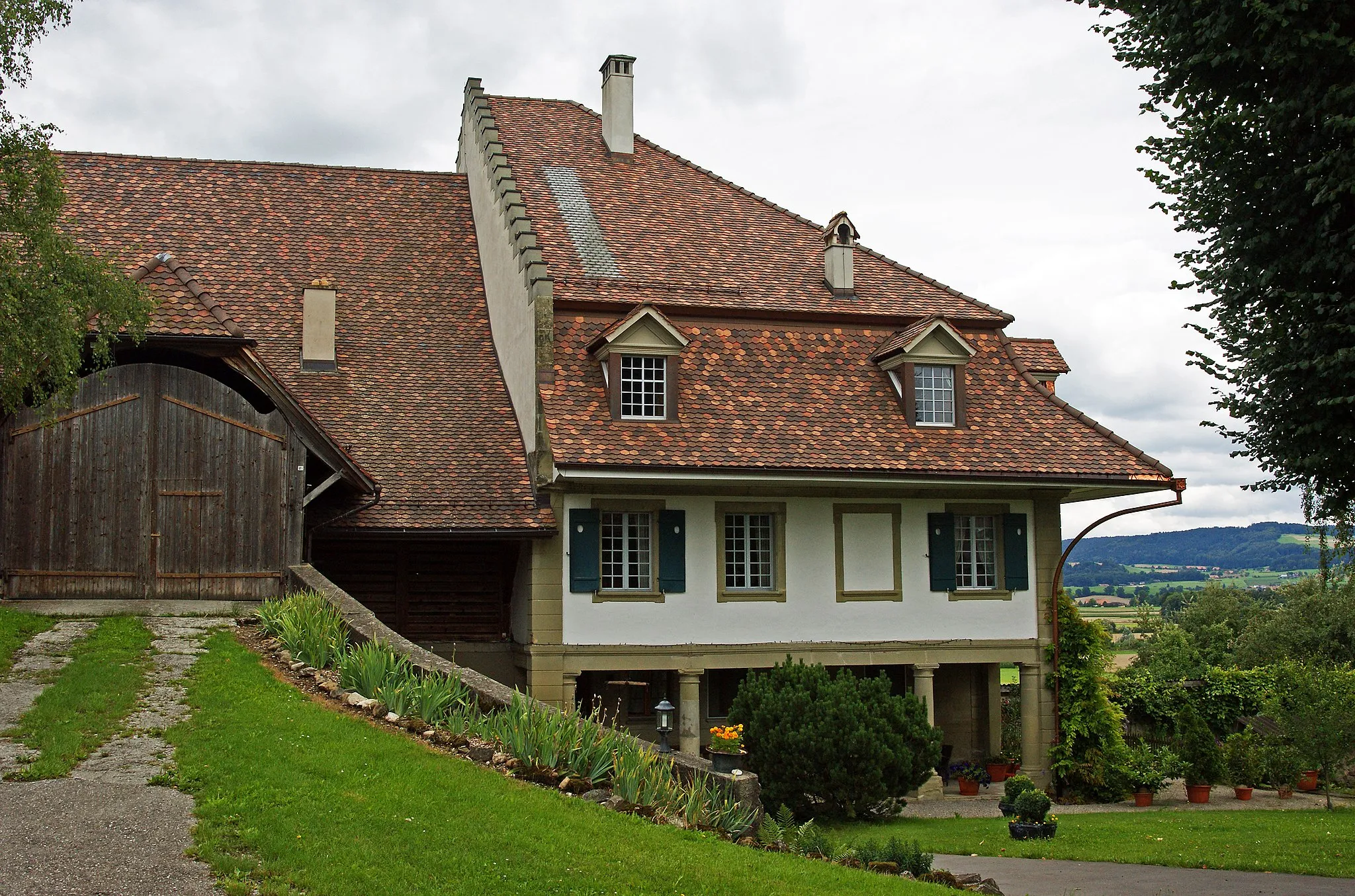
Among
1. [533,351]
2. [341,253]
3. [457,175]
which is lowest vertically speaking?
[533,351]

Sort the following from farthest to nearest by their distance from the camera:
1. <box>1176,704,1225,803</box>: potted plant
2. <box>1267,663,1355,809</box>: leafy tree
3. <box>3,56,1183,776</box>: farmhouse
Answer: <box>1176,704,1225,803</box>: potted plant, <box>1267,663,1355,809</box>: leafy tree, <box>3,56,1183,776</box>: farmhouse

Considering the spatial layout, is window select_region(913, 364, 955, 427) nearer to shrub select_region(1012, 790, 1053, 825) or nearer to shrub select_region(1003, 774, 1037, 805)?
shrub select_region(1003, 774, 1037, 805)

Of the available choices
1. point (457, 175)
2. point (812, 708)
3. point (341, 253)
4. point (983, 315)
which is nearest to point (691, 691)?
point (812, 708)

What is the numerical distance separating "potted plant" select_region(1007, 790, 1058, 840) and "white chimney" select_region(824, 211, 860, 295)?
10.2 m

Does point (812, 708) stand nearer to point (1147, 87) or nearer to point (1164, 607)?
point (1147, 87)

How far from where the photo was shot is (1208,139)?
12266mm

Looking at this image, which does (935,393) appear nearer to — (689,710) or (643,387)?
(643,387)

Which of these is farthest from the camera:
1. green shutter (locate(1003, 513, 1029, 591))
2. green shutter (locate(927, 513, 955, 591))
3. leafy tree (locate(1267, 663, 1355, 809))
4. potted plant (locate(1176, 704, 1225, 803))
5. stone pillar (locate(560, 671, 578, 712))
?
potted plant (locate(1176, 704, 1225, 803))

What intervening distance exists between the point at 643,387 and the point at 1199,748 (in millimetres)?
12262

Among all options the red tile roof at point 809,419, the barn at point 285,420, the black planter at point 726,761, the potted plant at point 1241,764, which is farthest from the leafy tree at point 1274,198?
the potted plant at point 1241,764

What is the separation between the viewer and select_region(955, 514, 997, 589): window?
23219mm

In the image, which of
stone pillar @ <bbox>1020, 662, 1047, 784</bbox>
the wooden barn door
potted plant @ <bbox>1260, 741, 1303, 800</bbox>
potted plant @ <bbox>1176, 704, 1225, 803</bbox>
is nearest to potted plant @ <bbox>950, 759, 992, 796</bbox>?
stone pillar @ <bbox>1020, 662, 1047, 784</bbox>

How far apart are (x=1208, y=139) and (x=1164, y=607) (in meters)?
74.5

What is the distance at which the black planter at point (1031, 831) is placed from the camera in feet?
57.1
